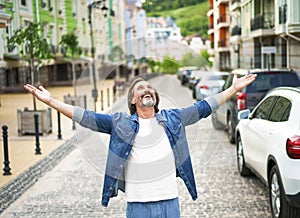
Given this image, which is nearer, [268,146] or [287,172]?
[287,172]

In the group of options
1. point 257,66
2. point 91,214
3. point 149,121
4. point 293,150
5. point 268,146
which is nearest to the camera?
point 149,121

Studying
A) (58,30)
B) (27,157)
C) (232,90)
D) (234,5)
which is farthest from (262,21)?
(58,30)

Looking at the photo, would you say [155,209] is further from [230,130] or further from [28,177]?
[230,130]

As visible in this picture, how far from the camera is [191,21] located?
10.5 m

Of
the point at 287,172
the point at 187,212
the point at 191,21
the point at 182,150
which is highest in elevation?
the point at 191,21

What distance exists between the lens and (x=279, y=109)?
247 inches

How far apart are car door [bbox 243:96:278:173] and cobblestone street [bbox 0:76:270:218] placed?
45 cm

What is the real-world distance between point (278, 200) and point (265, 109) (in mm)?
1649

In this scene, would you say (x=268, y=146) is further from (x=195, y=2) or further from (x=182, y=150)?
(x=195, y=2)

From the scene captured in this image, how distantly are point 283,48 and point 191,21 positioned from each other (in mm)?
5020

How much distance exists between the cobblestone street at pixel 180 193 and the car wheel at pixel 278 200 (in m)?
0.46

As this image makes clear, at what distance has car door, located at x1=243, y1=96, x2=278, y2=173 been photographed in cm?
646

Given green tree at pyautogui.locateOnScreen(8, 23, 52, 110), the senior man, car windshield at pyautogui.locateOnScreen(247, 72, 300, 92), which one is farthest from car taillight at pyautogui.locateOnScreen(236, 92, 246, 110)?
the senior man

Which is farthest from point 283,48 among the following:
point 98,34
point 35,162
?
point 98,34
